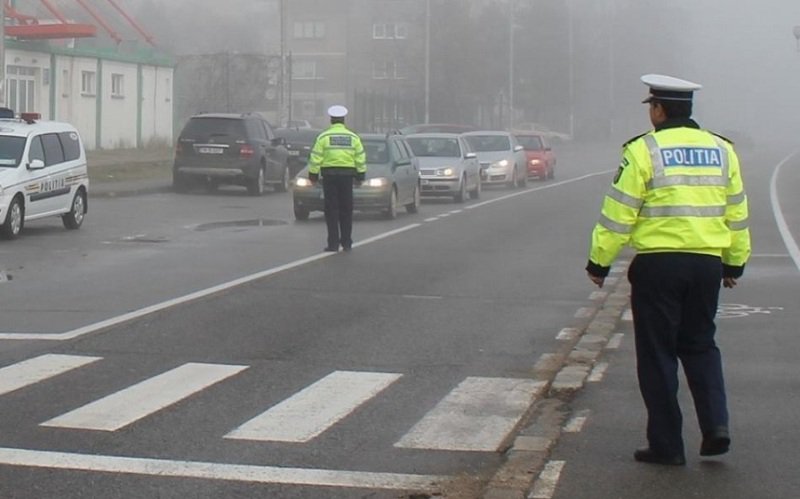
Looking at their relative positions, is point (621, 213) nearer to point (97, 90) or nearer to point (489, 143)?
point (489, 143)

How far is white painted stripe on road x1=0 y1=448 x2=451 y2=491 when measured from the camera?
6805mm

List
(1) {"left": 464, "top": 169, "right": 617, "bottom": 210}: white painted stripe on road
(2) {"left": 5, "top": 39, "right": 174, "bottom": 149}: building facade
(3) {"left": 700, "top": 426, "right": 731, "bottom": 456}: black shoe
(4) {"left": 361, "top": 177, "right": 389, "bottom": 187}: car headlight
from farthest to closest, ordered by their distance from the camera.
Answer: (2) {"left": 5, "top": 39, "right": 174, "bottom": 149}: building facade → (1) {"left": 464, "top": 169, "right": 617, "bottom": 210}: white painted stripe on road → (4) {"left": 361, "top": 177, "right": 389, "bottom": 187}: car headlight → (3) {"left": 700, "top": 426, "right": 731, "bottom": 456}: black shoe

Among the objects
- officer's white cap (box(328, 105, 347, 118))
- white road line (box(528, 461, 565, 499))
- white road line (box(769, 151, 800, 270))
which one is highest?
officer's white cap (box(328, 105, 347, 118))

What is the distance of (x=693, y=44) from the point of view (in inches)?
4838

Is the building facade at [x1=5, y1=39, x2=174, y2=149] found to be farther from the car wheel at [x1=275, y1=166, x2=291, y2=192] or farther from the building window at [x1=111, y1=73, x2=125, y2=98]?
the car wheel at [x1=275, y1=166, x2=291, y2=192]

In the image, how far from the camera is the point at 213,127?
111ft

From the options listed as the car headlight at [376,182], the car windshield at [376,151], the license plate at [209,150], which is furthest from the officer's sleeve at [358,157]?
the license plate at [209,150]

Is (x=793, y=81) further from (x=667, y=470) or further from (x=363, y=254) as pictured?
(x=667, y=470)

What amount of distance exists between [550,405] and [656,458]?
1661mm

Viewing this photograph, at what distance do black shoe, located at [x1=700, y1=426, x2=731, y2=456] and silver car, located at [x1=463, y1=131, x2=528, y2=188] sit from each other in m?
33.0

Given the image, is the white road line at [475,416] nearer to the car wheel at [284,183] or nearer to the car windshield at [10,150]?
the car windshield at [10,150]

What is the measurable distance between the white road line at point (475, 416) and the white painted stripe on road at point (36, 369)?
2.67m

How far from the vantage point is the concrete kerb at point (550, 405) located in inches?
269

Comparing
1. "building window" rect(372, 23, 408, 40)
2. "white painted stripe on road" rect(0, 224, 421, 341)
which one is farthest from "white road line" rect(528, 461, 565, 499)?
"building window" rect(372, 23, 408, 40)
